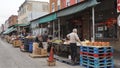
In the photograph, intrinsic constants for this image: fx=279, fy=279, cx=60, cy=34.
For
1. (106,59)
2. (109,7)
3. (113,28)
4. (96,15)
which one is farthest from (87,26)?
(106,59)

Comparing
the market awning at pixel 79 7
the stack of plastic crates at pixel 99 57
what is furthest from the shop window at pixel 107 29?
the stack of plastic crates at pixel 99 57

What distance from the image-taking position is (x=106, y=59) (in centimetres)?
1460

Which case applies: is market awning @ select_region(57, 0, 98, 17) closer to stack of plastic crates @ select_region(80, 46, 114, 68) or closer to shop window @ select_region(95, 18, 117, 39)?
stack of plastic crates @ select_region(80, 46, 114, 68)

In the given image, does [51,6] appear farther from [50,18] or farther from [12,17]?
[12,17]

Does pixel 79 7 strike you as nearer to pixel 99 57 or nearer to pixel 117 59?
pixel 117 59

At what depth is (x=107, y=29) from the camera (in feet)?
76.4

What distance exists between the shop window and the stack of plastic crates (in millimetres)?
7558

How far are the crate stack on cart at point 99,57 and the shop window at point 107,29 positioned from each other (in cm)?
762

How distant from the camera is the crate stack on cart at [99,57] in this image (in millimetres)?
14328

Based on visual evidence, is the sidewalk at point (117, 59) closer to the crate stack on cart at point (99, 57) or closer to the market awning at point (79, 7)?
the crate stack on cart at point (99, 57)

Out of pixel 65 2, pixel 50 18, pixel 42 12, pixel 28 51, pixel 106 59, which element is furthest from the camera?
pixel 42 12

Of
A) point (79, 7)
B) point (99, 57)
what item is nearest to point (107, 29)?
point (79, 7)

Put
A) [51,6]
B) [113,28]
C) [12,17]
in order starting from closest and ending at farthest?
[113,28]
[51,6]
[12,17]

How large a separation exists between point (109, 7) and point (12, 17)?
103 metres
